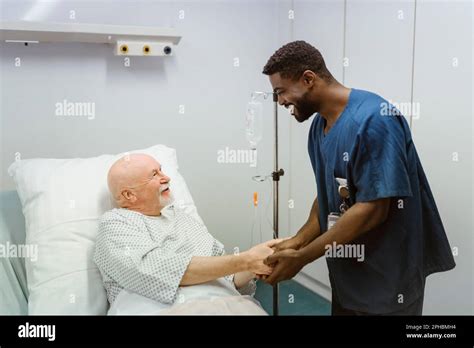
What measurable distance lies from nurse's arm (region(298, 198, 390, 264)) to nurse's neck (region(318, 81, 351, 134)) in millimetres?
257

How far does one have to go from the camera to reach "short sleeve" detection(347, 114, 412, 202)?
1112mm

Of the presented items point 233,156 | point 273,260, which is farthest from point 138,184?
point 233,156

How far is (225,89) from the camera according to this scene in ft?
6.24

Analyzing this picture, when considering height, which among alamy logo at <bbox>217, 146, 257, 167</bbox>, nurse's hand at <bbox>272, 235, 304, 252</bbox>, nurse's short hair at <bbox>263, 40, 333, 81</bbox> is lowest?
nurse's hand at <bbox>272, 235, 304, 252</bbox>

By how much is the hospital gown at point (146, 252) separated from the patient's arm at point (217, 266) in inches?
1.0

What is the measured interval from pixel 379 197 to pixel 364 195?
38 millimetres

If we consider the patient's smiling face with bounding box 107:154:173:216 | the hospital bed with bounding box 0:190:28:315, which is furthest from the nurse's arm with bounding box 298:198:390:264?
the hospital bed with bounding box 0:190:28:315

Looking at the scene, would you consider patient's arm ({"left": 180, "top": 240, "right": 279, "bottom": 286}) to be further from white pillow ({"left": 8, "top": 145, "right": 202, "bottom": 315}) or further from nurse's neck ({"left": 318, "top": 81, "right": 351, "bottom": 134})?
nurse's neck ({"left": 318, "top": 81, "right": 351, "bottom": 134})

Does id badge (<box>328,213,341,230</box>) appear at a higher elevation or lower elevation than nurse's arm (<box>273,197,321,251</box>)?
higher

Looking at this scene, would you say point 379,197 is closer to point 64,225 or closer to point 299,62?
point 299,62
